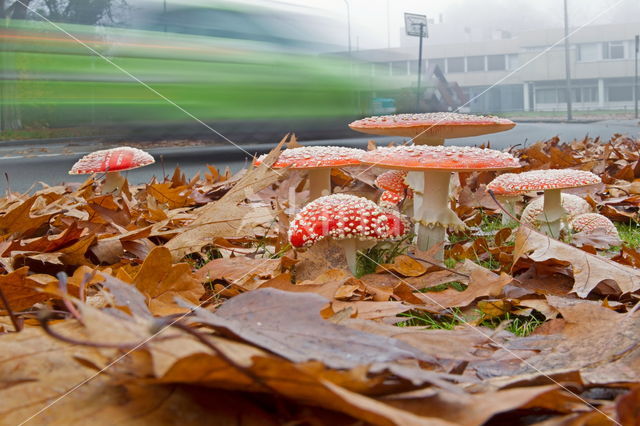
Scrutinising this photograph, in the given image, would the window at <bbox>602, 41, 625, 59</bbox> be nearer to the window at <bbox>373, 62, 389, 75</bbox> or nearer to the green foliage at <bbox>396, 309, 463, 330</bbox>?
the window at <bbox>373, 62, 389, 75</bbox>

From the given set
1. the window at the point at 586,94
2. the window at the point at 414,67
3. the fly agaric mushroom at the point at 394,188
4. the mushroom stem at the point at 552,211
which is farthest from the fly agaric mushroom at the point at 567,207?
the window at the point at 586,94

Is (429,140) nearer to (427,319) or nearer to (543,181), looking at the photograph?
(543,181)

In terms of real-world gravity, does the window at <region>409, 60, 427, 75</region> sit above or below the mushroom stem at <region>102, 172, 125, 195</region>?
above

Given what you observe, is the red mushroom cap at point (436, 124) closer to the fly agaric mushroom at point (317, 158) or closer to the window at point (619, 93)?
the fly agaric mushroom at point (317, 158)

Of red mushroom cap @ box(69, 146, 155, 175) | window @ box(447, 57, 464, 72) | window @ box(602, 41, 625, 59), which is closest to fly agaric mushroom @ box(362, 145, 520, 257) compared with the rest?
red mushroom cap @ box(69, 146, 155, 175)

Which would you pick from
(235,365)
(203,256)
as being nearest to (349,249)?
(203,256)

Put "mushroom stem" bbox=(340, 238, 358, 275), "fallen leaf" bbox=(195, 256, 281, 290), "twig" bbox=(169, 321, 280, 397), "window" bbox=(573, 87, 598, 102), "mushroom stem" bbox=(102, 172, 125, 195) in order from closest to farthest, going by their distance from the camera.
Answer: "twig" bbox=(169, 321, 280, 397)
"fallen leaf" bbox=(195, 256, 281, 290)
"mushroom stem" bbox=(340, 238, 358, 275)
"mushroom stem" bbox=(102, 172, 125, 195)
"window" bbox=(573, 87, 598, 102)
